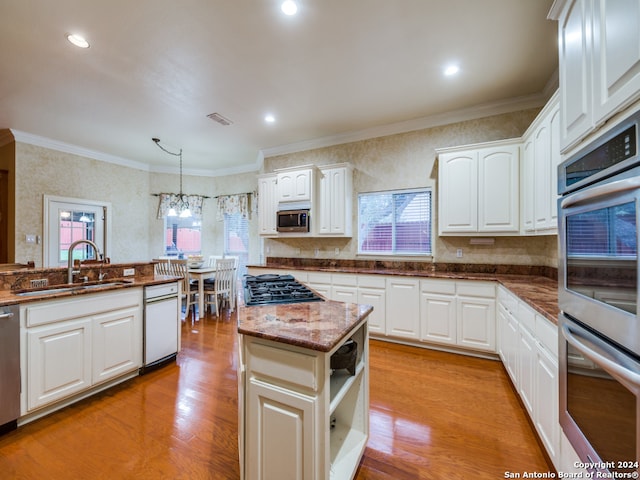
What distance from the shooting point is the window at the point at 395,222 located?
3789mm

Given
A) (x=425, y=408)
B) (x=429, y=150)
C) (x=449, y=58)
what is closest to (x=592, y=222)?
(x=425, y=408)

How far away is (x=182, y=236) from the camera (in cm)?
626

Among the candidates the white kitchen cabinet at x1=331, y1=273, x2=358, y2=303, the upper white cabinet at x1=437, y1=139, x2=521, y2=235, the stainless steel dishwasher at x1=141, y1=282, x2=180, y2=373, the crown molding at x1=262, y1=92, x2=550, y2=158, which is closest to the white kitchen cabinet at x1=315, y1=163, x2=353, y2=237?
the crown molding at x1=262, y1=92, x2=550, y2=158

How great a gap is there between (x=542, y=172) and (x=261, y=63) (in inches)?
108

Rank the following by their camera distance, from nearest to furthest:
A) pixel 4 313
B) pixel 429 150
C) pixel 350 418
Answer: pixel 350 418 < pixel 4 313 < pixel 429 150

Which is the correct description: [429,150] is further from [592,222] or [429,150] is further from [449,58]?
[592,222]

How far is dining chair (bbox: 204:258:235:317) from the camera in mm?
4586

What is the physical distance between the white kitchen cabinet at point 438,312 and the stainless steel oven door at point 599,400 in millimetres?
1869

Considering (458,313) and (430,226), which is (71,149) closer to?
(430,226)

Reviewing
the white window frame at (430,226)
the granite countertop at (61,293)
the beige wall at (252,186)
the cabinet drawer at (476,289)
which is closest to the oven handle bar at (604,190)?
the cabinet drawer at (476,289)

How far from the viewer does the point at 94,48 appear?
7.65 feet

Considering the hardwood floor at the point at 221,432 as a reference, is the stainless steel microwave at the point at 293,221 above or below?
above

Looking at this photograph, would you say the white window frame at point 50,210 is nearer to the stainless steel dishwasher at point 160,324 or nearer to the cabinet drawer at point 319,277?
the stainless steel dishwasher at point 160,324

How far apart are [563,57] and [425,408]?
2.42m
